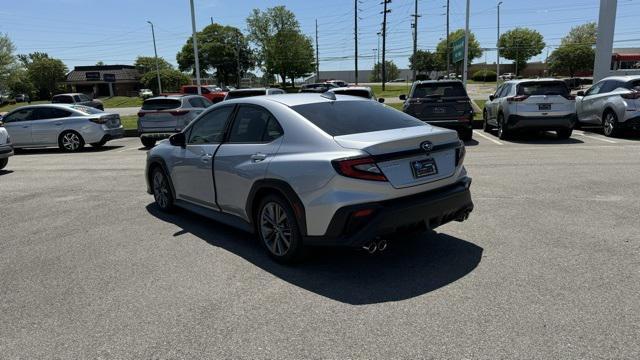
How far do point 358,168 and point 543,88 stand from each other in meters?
10.8

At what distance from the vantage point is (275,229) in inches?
182

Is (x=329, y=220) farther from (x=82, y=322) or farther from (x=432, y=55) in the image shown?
(x=432, y=55)

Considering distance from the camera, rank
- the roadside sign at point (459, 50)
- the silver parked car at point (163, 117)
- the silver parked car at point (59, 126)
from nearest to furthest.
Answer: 1. the silver parked car at point (163, 117)
2. the silver parked car at point (59, 126)
3. the roadside sign at point (459, 50)

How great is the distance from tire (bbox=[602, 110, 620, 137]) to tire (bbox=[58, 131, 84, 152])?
15337 mm

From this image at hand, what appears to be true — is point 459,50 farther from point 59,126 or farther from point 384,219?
point 384,219

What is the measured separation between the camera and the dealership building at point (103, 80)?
91.2m

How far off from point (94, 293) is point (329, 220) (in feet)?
6.90

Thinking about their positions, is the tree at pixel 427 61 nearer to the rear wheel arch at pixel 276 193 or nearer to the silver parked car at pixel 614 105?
the silver parked car at pixel 614 105

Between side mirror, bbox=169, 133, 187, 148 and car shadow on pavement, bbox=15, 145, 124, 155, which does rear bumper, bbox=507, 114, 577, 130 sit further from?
car shadow on pavement, bbox=15, 145, 124, 155

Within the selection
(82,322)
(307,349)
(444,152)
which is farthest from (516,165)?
(82,322)

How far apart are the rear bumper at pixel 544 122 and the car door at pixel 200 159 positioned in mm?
9697

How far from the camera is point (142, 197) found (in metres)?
7.88

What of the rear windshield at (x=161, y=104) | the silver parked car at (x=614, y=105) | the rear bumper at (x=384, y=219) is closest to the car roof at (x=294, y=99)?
the rear bumper at (x=384, y=219)

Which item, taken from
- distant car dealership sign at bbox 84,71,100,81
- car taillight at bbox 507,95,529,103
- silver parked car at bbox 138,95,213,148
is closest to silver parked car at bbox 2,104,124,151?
silver parked car at bbox 138,95,213,148
